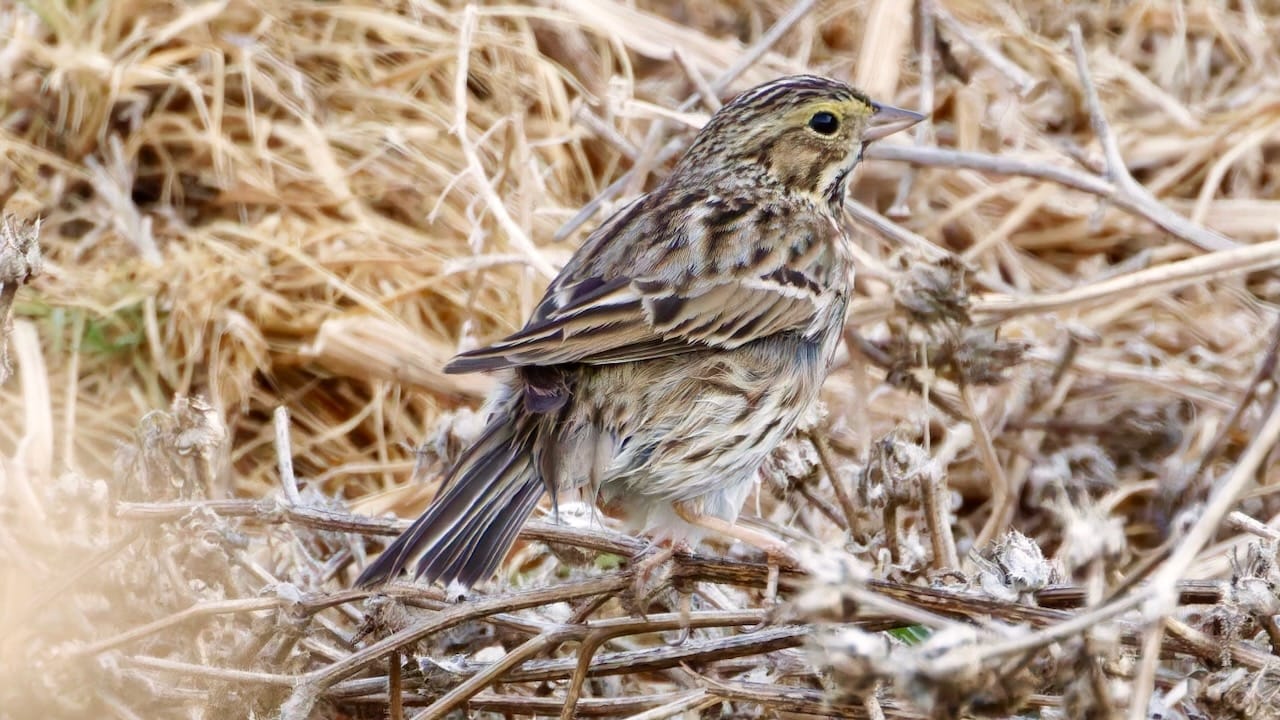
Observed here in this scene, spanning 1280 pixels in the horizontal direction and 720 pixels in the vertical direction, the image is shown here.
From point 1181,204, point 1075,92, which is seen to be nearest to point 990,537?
point 1181,204

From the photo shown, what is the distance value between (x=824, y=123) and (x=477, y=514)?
1476 millimetres

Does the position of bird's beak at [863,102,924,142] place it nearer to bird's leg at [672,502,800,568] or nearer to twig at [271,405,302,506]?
bird's leg at [672,502,800,568]

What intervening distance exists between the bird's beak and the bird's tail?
4.19 ft

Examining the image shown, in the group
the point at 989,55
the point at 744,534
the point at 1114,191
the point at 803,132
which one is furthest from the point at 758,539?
the point at 989,55

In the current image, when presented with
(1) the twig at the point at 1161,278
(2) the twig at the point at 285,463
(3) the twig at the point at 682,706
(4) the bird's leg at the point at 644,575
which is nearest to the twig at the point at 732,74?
(1) the twig at the point at 1161,278

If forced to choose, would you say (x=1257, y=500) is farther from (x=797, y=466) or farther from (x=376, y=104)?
(x=376, y=104)

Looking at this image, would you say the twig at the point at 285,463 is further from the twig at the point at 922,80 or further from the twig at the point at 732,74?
the twig at the point at 922,80

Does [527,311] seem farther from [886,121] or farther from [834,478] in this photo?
[834,478]

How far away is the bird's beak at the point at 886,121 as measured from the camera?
12.7 ft

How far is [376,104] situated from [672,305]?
7.41ft

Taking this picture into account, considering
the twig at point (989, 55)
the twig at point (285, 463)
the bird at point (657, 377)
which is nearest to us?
the bird at point (657, 377)

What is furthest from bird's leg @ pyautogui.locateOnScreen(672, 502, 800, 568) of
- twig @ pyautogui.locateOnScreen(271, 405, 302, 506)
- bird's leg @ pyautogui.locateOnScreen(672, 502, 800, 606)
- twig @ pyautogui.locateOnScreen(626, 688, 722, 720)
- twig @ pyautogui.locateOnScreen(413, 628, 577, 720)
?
twig @ pyautogui.locateOnScreen(271, 405, 302, 506)

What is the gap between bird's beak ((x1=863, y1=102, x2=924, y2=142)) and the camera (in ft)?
12.7

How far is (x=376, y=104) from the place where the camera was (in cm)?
521
